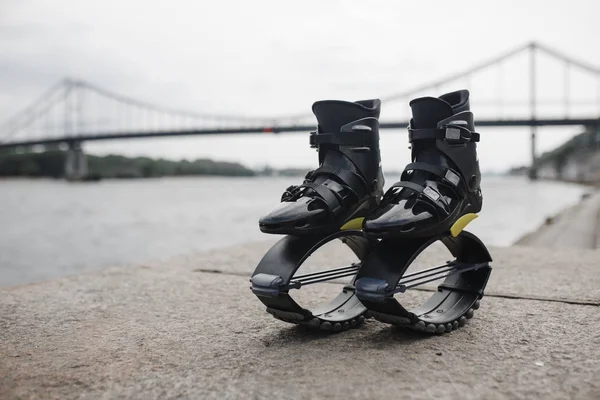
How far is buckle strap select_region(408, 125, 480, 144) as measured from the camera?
202 cm

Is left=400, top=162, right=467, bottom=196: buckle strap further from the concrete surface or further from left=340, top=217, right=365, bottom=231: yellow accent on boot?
the concrete surface

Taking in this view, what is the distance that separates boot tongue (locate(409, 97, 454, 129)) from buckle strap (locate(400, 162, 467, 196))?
16cm

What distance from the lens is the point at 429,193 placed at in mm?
1963

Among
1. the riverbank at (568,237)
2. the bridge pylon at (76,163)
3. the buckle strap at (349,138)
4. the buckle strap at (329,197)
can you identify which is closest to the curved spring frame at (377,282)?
the buckle strap at (329,197)

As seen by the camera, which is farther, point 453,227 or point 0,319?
point 0,319

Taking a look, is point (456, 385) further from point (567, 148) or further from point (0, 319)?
point (567, 148)

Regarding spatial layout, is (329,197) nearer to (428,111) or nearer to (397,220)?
(397,220)

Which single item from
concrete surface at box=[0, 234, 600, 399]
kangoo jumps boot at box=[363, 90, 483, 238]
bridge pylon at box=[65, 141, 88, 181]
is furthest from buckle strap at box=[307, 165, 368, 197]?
bridge pylon at box=[65, 141, 88, 181]

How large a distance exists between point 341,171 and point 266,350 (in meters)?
0.66

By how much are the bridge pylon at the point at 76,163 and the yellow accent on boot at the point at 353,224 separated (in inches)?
1842

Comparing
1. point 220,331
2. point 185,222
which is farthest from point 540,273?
point 185,222

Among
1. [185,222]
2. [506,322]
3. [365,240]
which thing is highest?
[365,240]

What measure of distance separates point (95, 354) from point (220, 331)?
1.53 feet

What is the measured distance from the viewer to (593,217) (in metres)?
11.7
